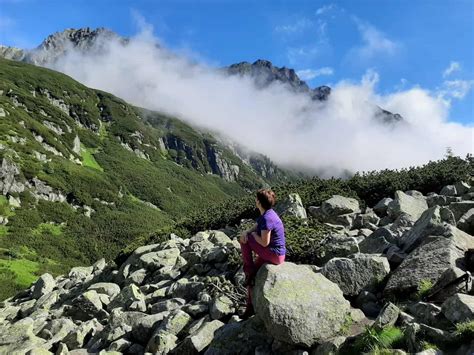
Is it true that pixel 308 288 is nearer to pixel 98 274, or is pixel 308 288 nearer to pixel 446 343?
pixel 446 343

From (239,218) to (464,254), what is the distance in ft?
52.7

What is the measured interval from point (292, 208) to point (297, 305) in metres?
11.6

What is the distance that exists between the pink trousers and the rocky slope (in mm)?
284

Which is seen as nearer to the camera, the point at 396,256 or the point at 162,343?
the point at 162,343

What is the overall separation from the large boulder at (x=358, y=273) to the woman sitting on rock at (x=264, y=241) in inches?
71.6

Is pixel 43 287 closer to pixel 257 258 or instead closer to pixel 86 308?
pixel 86 308

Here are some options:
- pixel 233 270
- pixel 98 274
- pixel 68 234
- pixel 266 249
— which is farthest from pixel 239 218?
pixel 68 234

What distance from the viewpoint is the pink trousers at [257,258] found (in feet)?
31.4

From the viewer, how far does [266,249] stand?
9.62m

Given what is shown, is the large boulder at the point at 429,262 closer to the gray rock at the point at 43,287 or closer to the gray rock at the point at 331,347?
the gray rock at the point at 331,347

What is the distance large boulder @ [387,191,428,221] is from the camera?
17078 mm

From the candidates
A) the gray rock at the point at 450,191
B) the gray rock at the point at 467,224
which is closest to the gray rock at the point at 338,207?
the gray rock at the point at 450,191

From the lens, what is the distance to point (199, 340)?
10.1 metres

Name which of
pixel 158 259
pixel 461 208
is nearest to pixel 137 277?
pixel 158 259
